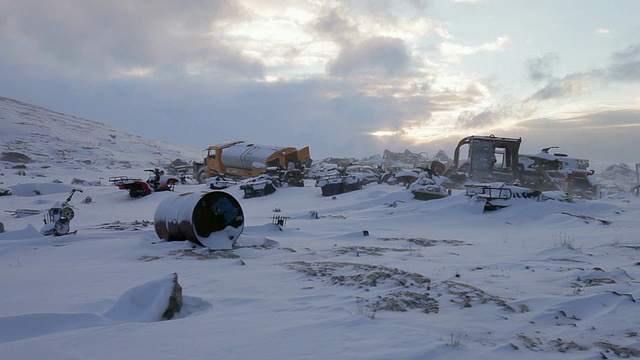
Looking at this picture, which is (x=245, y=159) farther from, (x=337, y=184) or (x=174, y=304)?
(x=174, y=304)

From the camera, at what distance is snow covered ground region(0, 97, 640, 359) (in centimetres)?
321

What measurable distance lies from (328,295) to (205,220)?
11.5ft

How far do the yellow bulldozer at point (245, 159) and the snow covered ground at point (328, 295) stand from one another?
1508 centimetres

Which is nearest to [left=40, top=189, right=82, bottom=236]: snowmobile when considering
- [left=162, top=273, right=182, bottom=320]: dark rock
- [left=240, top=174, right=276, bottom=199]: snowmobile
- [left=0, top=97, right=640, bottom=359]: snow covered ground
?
[left=0, top=97, right=640, bottom=359]: snow covered ground

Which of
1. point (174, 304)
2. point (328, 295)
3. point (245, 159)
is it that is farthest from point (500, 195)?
point (245, 159)

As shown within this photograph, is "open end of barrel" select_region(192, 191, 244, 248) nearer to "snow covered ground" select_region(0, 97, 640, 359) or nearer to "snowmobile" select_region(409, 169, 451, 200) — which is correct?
"snow covered ground" select_region(0, 97, 640, 359)

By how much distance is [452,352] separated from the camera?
10.1 ft

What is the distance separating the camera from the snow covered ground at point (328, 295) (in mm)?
3209

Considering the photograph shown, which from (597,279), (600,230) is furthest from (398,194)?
(597,279)

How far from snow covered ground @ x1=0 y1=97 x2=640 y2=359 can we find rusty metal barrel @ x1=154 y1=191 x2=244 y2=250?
242mm

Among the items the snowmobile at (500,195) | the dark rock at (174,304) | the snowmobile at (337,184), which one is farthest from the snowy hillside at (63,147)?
the dark rock at (174,304)

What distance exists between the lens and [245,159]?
1029 inches

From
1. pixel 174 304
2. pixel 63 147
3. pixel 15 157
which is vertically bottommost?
pixel 174 304

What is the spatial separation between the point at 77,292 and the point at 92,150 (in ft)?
155
